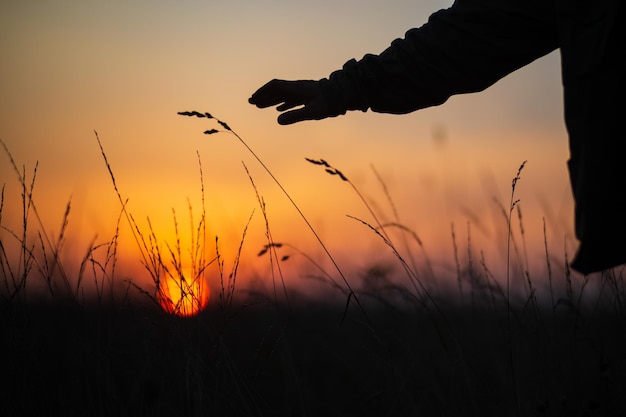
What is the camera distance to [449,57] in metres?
2.21

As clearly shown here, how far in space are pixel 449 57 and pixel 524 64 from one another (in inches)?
10.3

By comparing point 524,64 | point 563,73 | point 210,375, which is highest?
point 524,64

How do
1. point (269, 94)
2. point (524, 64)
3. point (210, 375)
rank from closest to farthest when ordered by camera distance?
point (524, 64) < point (210, 375) < point (269, 94)

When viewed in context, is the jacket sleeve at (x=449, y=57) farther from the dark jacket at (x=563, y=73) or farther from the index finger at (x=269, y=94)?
the index finger at (x=269, y=94)

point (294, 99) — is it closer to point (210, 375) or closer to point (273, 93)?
point (273, 93)

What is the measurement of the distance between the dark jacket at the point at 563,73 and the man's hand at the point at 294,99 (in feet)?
0.16

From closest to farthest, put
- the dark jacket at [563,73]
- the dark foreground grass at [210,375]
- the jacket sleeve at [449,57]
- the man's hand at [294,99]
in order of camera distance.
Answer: the dark jacket at [563,73] < the jacket sleeve at [449,57] < the dark foreground grass at [210,375] < the man's hand at [294,99]

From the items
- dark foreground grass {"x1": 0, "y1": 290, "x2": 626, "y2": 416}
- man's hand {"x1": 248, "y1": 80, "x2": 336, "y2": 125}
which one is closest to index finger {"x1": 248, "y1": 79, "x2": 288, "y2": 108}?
man's hand {"x1": 248, "y1": 80, "x2": 336, "y2": 125}

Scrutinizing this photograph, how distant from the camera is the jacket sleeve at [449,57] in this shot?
2.10 meters

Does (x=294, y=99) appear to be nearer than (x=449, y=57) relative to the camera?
No

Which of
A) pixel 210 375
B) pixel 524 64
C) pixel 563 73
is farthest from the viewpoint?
pixel 210 375

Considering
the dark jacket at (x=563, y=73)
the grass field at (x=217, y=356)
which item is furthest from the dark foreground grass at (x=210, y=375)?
the dark jacket at (x=563, y=73)

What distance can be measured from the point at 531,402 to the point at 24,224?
2.19 meters

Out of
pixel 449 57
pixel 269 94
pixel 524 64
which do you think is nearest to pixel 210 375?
pixel 269 94
